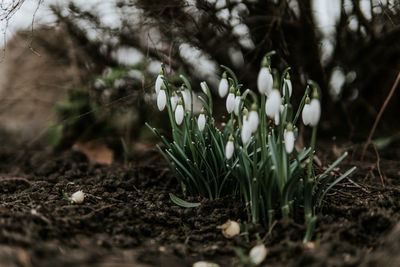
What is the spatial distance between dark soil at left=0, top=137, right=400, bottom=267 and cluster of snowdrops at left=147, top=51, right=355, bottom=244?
84 millimetres

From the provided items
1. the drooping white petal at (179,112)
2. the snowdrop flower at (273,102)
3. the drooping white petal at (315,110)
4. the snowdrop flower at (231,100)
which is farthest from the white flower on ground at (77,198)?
the drooping white petal at (315,110)

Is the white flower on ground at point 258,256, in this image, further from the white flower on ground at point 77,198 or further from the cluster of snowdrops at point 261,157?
the white flower on ground at point 77,198

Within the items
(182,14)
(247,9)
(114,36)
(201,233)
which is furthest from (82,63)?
(201,233)

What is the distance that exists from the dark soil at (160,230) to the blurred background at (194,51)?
0.59 m

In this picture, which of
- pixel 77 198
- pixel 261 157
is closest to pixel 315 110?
pixel 261 157

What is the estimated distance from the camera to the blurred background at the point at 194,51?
7.17 ft

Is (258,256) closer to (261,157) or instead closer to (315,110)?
(261,157)

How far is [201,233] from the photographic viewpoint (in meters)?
1.31

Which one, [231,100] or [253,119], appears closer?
[253,119]

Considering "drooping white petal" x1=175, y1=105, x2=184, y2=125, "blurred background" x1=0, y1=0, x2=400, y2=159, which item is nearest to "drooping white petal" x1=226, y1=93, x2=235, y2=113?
"drooping white petal" x1=175, y1=105, x2=184, y2=125

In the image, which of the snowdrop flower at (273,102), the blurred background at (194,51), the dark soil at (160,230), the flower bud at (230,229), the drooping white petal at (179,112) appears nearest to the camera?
the dark soil at (160,230)

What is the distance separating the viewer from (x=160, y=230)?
1.34m

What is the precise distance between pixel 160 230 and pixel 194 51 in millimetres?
1462

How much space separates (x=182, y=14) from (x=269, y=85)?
4.21ft
